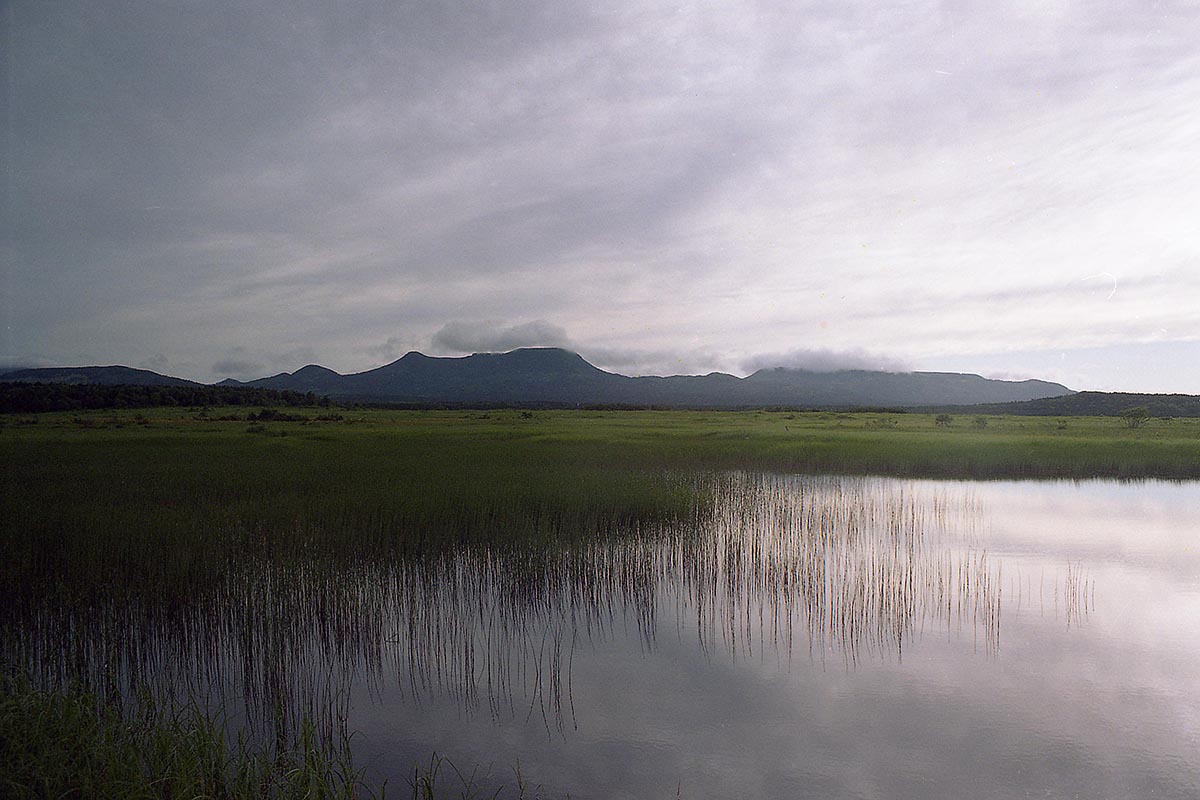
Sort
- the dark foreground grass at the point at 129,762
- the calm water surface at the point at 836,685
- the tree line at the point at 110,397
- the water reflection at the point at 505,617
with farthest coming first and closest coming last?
the tree line at the point at 110,397 → the water reflection at the point at 505,617 → the calm water surface at the point at 836,685 → the dark foreground grass at the point at 129,762

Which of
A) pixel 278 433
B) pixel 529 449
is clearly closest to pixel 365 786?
pixel 529 449

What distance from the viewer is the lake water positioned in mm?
5070

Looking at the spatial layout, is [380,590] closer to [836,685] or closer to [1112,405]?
[836,685]

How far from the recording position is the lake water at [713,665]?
507cm

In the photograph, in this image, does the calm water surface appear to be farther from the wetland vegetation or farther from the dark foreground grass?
the dark foreground grass

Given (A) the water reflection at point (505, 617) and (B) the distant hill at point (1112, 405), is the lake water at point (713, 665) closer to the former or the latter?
(A) the water reflection at point (505, 617)

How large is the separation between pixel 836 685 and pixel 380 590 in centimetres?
549

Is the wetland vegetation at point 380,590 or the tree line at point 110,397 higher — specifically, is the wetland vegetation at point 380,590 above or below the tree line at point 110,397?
below

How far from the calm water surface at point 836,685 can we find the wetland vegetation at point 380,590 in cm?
8

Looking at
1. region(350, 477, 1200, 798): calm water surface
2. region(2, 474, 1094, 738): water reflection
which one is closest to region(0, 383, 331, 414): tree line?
region(2, 474, 1094, 738): water reflection

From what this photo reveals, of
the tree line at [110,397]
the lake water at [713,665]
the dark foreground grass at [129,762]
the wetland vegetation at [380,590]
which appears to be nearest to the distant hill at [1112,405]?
the wetland vegetation at [380,590]

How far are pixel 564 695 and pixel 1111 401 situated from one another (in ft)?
316

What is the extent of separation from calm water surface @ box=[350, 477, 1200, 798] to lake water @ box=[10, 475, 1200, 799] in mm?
27

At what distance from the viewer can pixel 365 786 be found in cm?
470
